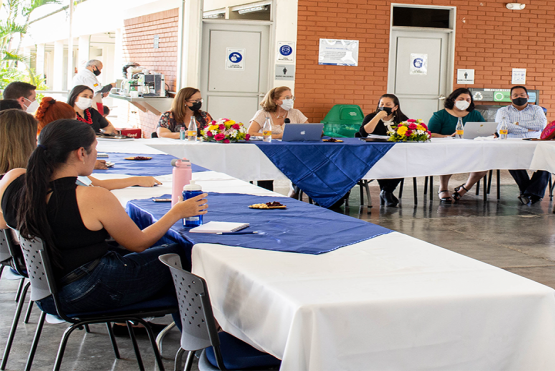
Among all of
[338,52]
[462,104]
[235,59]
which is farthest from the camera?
[235,59]

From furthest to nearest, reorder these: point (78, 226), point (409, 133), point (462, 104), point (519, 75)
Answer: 1. point (519, 75)
2. point (462, 104)
3. point (409, 133)
4. point (78, 226)

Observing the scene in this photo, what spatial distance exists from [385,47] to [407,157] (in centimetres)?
393

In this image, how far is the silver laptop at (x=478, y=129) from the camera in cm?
663

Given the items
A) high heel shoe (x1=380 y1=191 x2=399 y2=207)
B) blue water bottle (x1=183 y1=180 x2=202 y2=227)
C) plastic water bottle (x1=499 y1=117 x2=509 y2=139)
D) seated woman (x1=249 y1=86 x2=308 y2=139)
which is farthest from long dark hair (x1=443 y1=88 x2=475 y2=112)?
blue water bottle (x1=183 y1=180 x2=202 y2=227)

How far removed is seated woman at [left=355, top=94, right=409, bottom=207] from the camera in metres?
6.49

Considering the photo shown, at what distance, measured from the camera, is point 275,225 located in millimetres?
2338

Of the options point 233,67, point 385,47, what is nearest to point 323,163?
point 233,67

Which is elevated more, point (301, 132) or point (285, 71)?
point (285, 71)

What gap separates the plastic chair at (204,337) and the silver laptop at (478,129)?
5372 millimetres

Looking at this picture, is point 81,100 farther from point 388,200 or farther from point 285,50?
point 285,50

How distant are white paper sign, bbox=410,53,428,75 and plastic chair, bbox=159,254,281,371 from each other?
27.7ft

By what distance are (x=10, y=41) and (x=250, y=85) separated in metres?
5.08

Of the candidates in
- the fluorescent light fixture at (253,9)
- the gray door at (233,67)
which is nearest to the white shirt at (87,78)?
the gray door at (233,67)

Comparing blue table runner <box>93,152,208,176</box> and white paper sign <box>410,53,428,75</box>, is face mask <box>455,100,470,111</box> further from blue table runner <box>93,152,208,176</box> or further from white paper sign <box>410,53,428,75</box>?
blue table runner <box>93,152,208,176</box>
